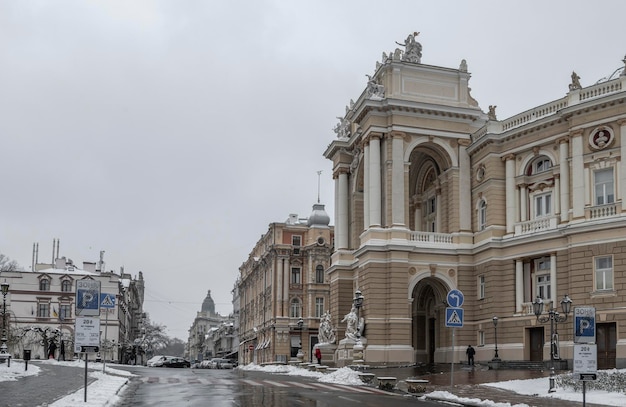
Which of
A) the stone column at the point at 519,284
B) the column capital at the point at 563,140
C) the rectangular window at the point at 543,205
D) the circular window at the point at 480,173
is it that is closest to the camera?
the column capital at the point at 563,140

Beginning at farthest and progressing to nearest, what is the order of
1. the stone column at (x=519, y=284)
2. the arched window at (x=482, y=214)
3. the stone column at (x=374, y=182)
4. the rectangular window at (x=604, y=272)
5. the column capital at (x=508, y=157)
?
the stone column at (x=374, y=182) < the arched window at (x=482, y=214) < the column capital at (x=508, y=157) < the stone column at (x=519, y=284) < the rectangular window at (x=604, y=272)

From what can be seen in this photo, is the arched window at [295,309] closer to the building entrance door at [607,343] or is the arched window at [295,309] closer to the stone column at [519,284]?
the stone column at [519,284]

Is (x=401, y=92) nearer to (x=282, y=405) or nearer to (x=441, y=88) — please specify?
(x=441, y=88)

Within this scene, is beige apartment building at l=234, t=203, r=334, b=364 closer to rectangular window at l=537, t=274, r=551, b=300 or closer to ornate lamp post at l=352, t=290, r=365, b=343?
ornate lamp post at l=352, t=290, r=365, b=343

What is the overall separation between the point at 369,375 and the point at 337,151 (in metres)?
27.9

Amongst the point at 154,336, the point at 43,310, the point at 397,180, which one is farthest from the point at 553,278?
the point at 154,336

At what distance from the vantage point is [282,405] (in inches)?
800

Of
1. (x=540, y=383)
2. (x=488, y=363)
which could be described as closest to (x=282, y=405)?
(x=540, y=383)

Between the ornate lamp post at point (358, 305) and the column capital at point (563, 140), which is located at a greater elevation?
the column capital at point (563, 140)

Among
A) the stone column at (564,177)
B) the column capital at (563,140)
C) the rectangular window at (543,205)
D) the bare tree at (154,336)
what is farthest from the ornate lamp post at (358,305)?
the bare tree at (154,336)

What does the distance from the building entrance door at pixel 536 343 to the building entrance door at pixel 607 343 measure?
3855 millimetres

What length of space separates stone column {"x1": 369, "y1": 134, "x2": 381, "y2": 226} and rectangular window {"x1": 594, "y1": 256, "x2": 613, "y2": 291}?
1400cm

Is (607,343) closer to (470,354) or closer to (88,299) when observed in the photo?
(470,354)

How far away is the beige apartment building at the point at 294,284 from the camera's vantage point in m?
89.6
